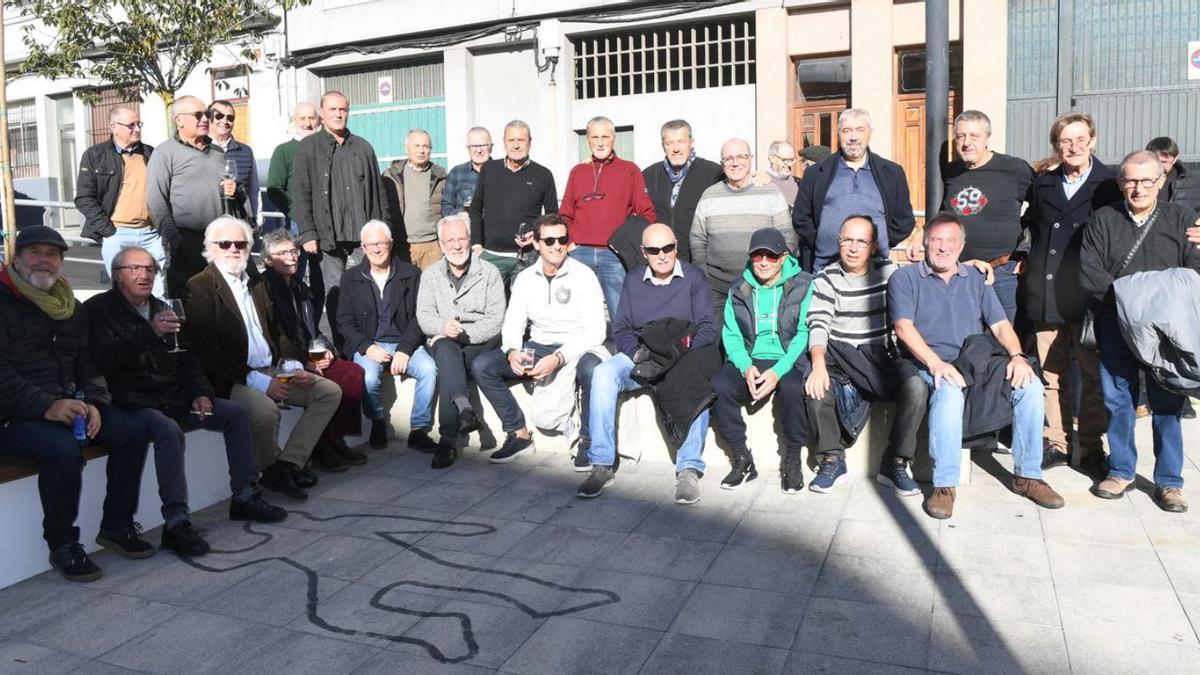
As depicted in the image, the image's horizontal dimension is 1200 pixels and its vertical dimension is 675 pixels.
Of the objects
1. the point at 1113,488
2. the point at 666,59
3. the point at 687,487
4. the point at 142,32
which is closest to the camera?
the point at 1113,488

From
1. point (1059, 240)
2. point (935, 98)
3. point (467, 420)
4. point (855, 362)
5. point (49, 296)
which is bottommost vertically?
point (467, 420)

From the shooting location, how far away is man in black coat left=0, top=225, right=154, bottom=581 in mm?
4656

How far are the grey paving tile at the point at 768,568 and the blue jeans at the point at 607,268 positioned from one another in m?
2.76

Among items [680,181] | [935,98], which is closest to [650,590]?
[680,181]

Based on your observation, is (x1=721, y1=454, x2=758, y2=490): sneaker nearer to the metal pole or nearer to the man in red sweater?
the man in red sweater

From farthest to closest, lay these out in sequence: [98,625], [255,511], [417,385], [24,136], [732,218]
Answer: [24,136], [417,385], [732,218], [255,511], [98,625]

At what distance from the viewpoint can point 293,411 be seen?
6363mm

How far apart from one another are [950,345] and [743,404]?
3.99 ft

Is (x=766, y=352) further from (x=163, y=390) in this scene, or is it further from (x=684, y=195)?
(x=163, y=390)

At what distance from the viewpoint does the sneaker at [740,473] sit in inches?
227

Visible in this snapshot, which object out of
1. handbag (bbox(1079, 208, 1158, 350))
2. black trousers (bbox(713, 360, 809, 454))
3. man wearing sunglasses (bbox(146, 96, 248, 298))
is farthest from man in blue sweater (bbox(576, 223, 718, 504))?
man wearing sunglasses (bbox(146, 96, 248, 298))

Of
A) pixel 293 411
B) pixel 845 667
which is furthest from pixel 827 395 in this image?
pixel 293 411

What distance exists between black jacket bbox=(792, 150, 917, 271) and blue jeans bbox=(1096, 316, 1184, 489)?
54.9 inches

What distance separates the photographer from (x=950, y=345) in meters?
5.59
